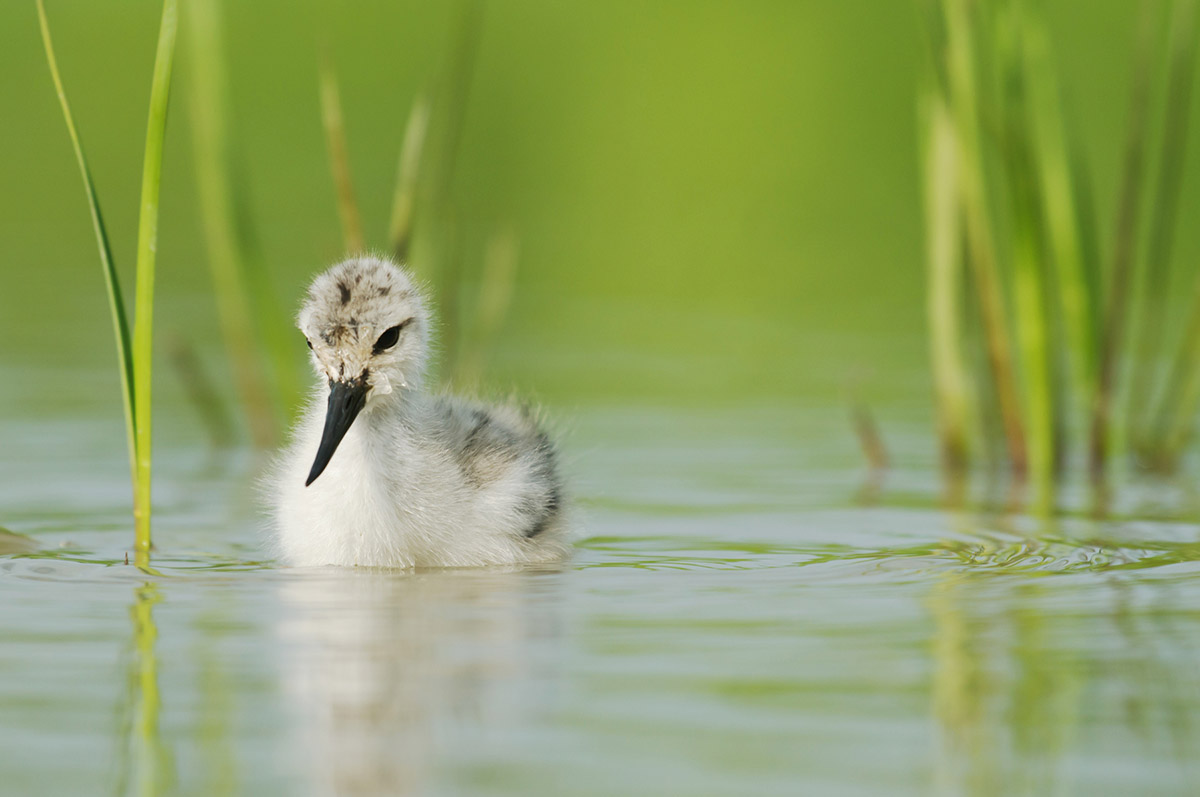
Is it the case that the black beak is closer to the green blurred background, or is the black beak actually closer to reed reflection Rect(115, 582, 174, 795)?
reed reflection Rect(115, 582, 174, 795)

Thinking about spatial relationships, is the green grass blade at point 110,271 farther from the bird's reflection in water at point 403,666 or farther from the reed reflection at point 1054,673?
the reed reflection at point 1054,673

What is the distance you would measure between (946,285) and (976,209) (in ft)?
1.52

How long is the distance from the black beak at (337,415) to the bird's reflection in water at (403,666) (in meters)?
0.35

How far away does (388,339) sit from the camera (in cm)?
598

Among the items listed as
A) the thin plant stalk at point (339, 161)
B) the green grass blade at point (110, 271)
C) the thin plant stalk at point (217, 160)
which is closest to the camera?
the green grass blade at point (110, 271)

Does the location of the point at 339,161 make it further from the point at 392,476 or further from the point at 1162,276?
the point at 1162,276

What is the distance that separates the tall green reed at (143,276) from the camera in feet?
18.4

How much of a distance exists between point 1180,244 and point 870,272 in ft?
9.31

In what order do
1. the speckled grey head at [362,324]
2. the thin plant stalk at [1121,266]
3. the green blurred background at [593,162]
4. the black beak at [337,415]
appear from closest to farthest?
1. the black beak at [337,415]
2. the speckled grey head at [362,324]
3. the thin plant stalk at [1121,266]
4. the green blurred background at [593,162]

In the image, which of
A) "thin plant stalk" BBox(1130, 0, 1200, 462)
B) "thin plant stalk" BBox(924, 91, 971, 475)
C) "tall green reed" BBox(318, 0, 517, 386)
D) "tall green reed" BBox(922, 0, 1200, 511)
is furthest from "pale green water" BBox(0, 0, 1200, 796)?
"thin plant stalk" BBox(1130, 0, 1200, 462)

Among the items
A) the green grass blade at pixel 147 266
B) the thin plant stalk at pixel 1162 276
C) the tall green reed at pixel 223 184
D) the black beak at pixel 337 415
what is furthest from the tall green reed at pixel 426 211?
the thin plant stalk at pixel 1162 276

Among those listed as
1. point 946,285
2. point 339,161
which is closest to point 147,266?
point 339,161

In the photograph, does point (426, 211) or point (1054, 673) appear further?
point (426, 211)

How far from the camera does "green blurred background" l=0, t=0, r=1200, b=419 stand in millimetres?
13961
